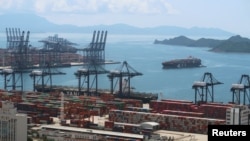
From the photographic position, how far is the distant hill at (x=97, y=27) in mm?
130625

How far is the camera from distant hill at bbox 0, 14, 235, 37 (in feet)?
429

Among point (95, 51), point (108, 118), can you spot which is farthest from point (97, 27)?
point (108, 118)

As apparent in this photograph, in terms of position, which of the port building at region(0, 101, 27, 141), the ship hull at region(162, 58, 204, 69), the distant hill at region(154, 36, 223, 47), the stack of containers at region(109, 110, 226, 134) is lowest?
the stack of containers at region(109, 110, 226, 134)

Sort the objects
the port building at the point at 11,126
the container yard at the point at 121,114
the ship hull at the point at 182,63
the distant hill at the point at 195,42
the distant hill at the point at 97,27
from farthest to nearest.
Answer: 1. the distant hill at the point at 97,27
2. the distant hill at the point at 195,42
3. the ship hull at the point at 182,63
4. the container yard at the point at 121,114
5. the port building at the point at 11,126

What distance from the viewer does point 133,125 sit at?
10.6m

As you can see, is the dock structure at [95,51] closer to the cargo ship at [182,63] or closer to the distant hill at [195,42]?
the cargo ship at [182,63]

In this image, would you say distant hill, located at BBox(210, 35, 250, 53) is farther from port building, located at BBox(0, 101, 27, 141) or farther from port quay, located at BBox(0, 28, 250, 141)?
port building, located at BBox(0, 101, 27, 141)

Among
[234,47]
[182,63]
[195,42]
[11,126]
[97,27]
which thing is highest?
[97,27]

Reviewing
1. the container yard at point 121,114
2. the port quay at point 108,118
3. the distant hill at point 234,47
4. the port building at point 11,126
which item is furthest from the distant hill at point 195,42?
the port building at point 11,126

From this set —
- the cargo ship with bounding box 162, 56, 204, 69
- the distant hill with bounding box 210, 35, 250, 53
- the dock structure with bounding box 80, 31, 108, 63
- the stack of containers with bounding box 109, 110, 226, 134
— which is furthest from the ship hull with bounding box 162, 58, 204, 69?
the stack of containers with bounding box 109, 110, 226, 134

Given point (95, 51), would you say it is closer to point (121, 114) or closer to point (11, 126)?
point (121, 114)

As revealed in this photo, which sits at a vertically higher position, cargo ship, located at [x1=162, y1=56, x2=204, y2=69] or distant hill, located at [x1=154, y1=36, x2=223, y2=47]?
distant hill, located at [x1=154, y1=36, x2=223, y2=47]

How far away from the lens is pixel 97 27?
127 metres

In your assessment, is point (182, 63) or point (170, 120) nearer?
point (170, 120)
